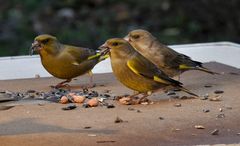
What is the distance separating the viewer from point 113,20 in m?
13.8

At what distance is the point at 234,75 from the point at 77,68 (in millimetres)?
1192

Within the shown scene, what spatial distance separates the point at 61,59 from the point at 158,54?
749 millimetres

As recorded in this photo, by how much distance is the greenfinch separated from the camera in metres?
7.51

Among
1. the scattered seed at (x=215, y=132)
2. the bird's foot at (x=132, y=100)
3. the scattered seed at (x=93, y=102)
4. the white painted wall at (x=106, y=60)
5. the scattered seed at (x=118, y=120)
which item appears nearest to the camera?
the scattered seed at (x=215, y=132)

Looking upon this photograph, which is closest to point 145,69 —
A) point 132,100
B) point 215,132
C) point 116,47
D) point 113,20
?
point 116,47

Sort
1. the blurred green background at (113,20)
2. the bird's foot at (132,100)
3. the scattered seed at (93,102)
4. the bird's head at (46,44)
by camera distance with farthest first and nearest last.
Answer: the blurred green background at (113,20) → the bird's head at (46,44) → the bird's foot at (132,100) → the scattered seed at (93,102)

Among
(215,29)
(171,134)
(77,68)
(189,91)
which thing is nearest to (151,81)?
(189,91)

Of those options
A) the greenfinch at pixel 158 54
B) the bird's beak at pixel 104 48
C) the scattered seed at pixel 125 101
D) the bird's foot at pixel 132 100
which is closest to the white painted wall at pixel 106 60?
the greenfinch at pixel 158 54

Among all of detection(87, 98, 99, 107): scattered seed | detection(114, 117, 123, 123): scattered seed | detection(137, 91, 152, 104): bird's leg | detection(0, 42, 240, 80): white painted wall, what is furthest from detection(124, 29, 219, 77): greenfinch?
detection(114, 117, 123, 123): scattered seed

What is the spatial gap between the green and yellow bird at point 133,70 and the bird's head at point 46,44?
0.59 metres

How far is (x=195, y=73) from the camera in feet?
25.7

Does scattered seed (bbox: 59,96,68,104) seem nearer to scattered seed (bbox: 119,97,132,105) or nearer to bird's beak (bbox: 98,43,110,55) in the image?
scattered seed (bbox: 119,97,132,105)

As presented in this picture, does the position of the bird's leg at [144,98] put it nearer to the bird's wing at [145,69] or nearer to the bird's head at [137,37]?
the bird's wing at [145,69]

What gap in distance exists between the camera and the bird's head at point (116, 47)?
22.5 ft
